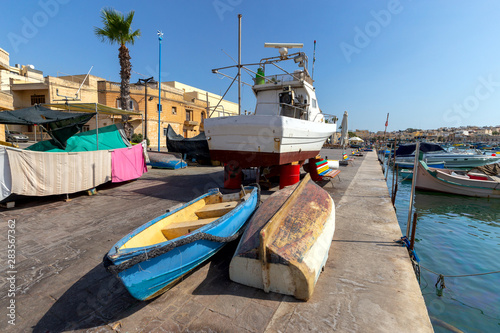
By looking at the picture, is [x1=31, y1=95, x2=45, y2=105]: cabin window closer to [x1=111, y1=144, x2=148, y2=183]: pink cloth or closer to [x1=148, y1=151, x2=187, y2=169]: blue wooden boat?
[x1=148, y1=151, x2=187, y2=169]: blue wooden boat

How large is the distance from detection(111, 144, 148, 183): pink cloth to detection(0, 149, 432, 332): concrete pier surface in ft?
11.7

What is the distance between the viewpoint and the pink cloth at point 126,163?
28.2ft

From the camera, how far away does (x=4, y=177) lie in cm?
555

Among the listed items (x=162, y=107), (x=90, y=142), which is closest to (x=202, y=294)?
(x=90, y=142)

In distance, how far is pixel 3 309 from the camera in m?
2.68

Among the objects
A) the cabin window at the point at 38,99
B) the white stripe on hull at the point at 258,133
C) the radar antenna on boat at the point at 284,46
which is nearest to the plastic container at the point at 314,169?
the white stripe on hull at the point at 258,133

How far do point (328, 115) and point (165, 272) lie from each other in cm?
997

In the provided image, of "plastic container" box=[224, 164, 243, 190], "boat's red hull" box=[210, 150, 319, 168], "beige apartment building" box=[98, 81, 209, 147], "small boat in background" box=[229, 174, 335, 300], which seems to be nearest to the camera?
"small boat in background" box=[229, 174, 335, 300]

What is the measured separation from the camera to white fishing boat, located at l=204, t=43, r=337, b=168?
673 cm

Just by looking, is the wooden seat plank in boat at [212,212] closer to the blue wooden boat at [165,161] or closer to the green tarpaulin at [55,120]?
the green tarpaulin at [55,120]

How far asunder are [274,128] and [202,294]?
4.75m

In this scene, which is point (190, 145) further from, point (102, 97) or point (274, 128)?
point (102, 97)

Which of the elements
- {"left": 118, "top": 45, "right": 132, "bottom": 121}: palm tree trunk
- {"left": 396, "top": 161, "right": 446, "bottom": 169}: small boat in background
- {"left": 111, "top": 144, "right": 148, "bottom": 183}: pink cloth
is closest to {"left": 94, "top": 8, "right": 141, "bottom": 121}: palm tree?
Answer: {"left": 118, "top": 45, "right": 132, "bottom": 121}: palm tree trunk

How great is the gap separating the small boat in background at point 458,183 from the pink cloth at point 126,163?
15.9 metres
